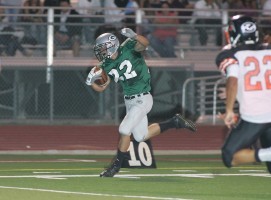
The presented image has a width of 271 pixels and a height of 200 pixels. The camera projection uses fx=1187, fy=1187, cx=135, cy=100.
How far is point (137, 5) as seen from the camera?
28.0 meters

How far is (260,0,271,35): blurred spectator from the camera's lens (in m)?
26.4

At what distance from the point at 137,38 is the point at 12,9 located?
36.1 feet

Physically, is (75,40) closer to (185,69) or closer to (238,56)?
(185,69)

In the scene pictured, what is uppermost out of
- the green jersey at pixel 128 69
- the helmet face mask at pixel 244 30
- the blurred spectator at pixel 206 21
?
the helmet face mask at pixel 244 30

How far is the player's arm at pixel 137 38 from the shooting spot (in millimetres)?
15469

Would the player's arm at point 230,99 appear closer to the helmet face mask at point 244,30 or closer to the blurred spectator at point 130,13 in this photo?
the helmet face mask at point 244,30

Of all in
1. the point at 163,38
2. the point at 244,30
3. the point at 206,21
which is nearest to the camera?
the point at 244,30

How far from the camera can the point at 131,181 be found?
15.4m

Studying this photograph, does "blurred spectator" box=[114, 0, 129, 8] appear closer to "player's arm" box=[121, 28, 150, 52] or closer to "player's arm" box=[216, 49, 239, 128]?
"player's arm" box=[121, 28, 150, 52]

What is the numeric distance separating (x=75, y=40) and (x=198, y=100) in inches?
128

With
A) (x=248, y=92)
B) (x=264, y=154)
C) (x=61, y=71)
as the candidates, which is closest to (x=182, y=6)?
(x=61, y=71)

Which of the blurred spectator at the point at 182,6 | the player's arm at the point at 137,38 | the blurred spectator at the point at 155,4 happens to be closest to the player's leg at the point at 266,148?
the player's arm at the point at 137,38

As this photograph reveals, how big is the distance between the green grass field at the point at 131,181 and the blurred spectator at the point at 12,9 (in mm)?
5860

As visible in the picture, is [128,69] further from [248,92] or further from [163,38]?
[163,38]
